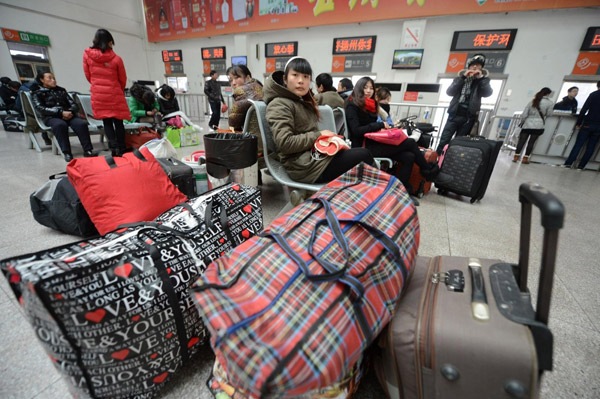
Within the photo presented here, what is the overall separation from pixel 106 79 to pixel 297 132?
3133 mm

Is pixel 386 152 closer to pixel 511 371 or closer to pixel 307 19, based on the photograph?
pixel 511 371

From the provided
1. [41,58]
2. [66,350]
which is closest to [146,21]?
[41,58]

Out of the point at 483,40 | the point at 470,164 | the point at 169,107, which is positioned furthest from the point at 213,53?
the point at 470,164

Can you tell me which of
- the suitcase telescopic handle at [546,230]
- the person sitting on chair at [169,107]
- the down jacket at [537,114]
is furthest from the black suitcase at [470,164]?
the person sitting on chair at [169,107]

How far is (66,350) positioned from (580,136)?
8.30 meters

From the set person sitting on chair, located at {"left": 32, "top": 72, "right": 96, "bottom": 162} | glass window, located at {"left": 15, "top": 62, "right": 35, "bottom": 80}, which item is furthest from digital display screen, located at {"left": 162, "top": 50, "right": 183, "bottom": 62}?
person sitting on chair, located at {"left": 32, "top": 72, "right": 96, "bottom": 162}

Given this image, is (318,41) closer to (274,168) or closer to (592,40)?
(592,40)

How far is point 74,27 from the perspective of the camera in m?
10.5

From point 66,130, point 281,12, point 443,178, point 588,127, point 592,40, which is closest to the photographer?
point 443,178

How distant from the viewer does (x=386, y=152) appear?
2.59 m

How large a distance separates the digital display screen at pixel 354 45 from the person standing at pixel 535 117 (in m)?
4.74

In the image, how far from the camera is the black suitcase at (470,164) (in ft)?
8.47

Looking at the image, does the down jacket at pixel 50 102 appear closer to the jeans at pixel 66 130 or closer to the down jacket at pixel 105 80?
the jeans at pixel 66 130

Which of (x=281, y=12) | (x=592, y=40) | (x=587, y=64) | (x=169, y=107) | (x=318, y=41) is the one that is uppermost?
(x=281, y=12)
